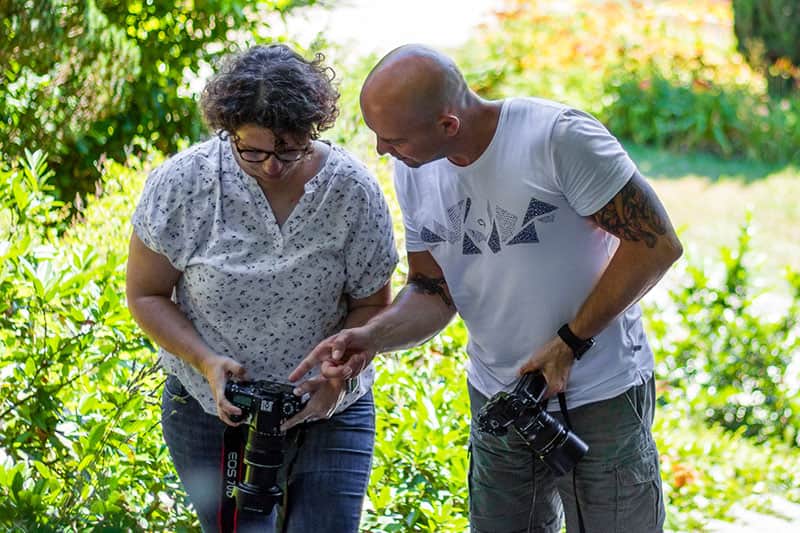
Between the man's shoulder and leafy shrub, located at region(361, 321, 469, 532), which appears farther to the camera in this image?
leafy shrub, located at region(361, 321, 469, 532)

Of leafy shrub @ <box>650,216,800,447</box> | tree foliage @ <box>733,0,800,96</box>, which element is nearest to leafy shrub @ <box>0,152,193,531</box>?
leafy shrub @ <box>650,216,800,447</box>

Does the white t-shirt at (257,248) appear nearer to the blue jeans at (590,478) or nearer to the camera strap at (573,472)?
the blue jeans at (590,478)

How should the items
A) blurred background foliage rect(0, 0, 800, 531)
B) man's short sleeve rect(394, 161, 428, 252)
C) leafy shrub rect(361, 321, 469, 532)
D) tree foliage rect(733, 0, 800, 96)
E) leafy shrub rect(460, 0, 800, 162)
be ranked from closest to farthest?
1. man's short sleeve rect(394, 161, 428, 252)
2. blurred background foliage rect(0, 0, 800, 531)
3. leafy shrub rect(361, 321, 469, 532)
4. leafy shrub rect(460, 0, 800, 162)
5. tree foliage rect(733, 0, 800, 96)

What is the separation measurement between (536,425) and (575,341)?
20 cm

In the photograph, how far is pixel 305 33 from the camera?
6.30m

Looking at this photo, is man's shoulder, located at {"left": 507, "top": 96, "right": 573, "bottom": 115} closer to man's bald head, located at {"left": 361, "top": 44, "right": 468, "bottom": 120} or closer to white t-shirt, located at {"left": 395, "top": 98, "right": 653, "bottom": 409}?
white t-shirt, located at {"left": 395, "top": 98, "right": 653, "bottom": 409}

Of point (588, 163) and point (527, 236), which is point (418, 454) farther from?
point (588, 163)

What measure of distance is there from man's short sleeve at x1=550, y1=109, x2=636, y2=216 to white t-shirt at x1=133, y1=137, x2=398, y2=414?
49cm

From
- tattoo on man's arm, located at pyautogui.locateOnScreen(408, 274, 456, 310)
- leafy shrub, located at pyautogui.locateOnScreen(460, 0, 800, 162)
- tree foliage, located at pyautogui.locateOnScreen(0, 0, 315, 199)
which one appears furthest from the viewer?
leafy shrub, located at pyautogui.locateOnScreen(460, 0, 800, 162)

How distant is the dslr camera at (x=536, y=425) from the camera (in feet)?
8.11

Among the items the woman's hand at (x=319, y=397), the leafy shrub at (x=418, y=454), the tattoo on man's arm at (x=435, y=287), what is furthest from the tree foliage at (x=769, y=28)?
the woman's hand at (x=319, y=397)

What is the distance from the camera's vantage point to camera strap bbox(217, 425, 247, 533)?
103 inches

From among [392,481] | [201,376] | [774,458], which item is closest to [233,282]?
[201,376]

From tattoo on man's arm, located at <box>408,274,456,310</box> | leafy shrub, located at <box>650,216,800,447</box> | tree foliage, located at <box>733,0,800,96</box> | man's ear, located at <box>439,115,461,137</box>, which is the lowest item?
tattoo on man's arm, located at <box>408,274,456,310</box>
